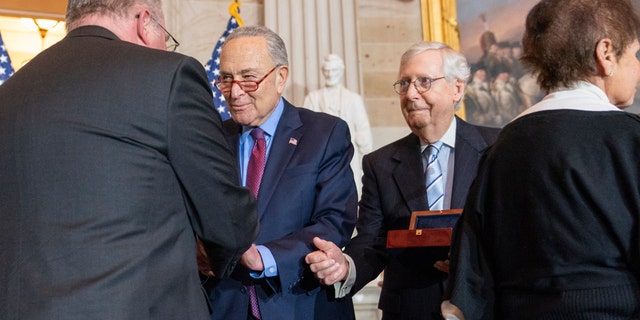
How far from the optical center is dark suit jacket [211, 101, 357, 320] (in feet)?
10.1

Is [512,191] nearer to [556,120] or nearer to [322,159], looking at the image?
[556,120]

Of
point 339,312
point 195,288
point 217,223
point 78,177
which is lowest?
point 339,312

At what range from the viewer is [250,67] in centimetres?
341

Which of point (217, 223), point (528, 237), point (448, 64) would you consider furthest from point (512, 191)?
point (448, 64)

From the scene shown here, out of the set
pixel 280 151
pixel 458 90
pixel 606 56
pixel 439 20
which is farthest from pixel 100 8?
pixel 439 20

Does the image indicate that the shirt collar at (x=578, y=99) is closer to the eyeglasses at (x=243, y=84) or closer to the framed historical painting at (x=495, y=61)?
the eyeglasses at (x=243, y=84)

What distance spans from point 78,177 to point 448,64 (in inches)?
77.1

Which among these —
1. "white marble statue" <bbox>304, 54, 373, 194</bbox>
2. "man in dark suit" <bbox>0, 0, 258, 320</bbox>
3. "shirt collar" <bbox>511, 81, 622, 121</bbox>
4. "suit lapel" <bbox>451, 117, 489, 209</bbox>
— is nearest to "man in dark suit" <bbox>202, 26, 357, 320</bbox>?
"suit lapel" <bbox>451, 117, 489, 209</bbox>

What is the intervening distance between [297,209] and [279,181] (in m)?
0.14

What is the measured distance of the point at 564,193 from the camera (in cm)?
214

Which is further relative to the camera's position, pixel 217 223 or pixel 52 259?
pixel 217 223

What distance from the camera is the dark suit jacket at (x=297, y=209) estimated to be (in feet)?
10.1

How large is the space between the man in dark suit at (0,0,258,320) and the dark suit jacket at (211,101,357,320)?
707mm

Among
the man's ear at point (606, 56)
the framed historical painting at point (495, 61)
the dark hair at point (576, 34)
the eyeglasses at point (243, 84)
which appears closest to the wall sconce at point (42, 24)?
the framed historical painting at point (495, 61)
